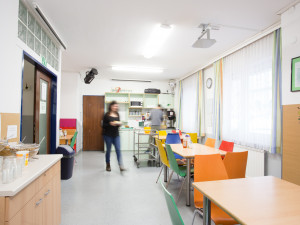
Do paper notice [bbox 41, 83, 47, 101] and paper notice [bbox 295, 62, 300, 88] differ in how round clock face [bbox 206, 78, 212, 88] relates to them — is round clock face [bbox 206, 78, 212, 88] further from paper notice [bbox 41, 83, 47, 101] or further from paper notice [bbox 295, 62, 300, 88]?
paper notice [bbox 41, 83, 47, 101]

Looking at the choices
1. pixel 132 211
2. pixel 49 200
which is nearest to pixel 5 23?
pixel 49 200

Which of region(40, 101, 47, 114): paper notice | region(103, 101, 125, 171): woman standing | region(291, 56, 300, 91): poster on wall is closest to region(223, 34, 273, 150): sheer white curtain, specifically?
region(291, 56, 300, 91): poster on wall

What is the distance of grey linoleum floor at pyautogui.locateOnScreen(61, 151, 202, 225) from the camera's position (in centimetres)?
235

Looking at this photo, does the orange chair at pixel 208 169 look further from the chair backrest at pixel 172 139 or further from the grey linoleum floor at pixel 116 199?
the chair backrest at pixel 172 139

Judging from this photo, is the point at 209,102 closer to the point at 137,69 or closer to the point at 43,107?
the point at 137,69

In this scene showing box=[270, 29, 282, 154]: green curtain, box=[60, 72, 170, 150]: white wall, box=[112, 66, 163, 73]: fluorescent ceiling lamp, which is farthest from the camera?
box=[60, 72, 170, 150]: white wall

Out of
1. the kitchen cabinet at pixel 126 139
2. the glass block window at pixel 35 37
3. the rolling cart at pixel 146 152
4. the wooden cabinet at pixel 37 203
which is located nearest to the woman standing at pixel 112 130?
the rolling cart at pixel 146 152

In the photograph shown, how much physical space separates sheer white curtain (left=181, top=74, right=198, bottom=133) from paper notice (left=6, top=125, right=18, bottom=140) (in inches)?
192

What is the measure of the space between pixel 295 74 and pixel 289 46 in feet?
1.50

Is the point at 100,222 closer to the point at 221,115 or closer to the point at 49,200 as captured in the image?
the point at 49,200

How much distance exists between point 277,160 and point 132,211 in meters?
2.66

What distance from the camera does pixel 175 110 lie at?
7.79 metres

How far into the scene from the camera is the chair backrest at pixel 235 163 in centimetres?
216

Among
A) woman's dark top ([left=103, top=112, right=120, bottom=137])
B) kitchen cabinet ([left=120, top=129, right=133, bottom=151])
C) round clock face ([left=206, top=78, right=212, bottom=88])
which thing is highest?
round clock face ([left=206, top=78, right=212, bottom=88])
